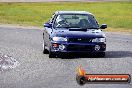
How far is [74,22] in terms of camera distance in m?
17.6

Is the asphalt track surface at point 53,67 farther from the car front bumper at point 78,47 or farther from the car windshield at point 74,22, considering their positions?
the car windshield at point 74,22

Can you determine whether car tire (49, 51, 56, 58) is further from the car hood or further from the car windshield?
the car windshield

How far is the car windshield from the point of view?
17406mm

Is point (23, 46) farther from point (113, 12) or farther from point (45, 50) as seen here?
point (113, 12)

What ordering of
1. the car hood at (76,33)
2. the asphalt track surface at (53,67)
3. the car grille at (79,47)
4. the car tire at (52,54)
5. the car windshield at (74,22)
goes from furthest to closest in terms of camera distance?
the car windshield at (74,22)
the car tire at (52,54)
the car hood at (76,33)
the car grille at (79,47)
the asphalt track surface at (53,67)

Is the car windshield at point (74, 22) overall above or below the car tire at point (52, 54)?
above

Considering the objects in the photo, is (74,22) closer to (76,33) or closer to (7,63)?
(76,33)

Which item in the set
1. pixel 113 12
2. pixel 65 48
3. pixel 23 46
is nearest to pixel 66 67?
pixel 65 48

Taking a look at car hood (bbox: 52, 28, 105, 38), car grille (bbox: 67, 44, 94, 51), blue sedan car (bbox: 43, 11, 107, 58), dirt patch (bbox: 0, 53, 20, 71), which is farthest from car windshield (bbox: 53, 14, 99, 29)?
dirt patch (bbox: 0, 53, 20, 71)

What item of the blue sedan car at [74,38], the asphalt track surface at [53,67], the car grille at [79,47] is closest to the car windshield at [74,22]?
the blue sedan car at [74,38]

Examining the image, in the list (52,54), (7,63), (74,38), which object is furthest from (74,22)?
(7,63)

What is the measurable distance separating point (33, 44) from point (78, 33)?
5923mm

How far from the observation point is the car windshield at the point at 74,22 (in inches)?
685

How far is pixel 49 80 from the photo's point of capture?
11.7 metres
